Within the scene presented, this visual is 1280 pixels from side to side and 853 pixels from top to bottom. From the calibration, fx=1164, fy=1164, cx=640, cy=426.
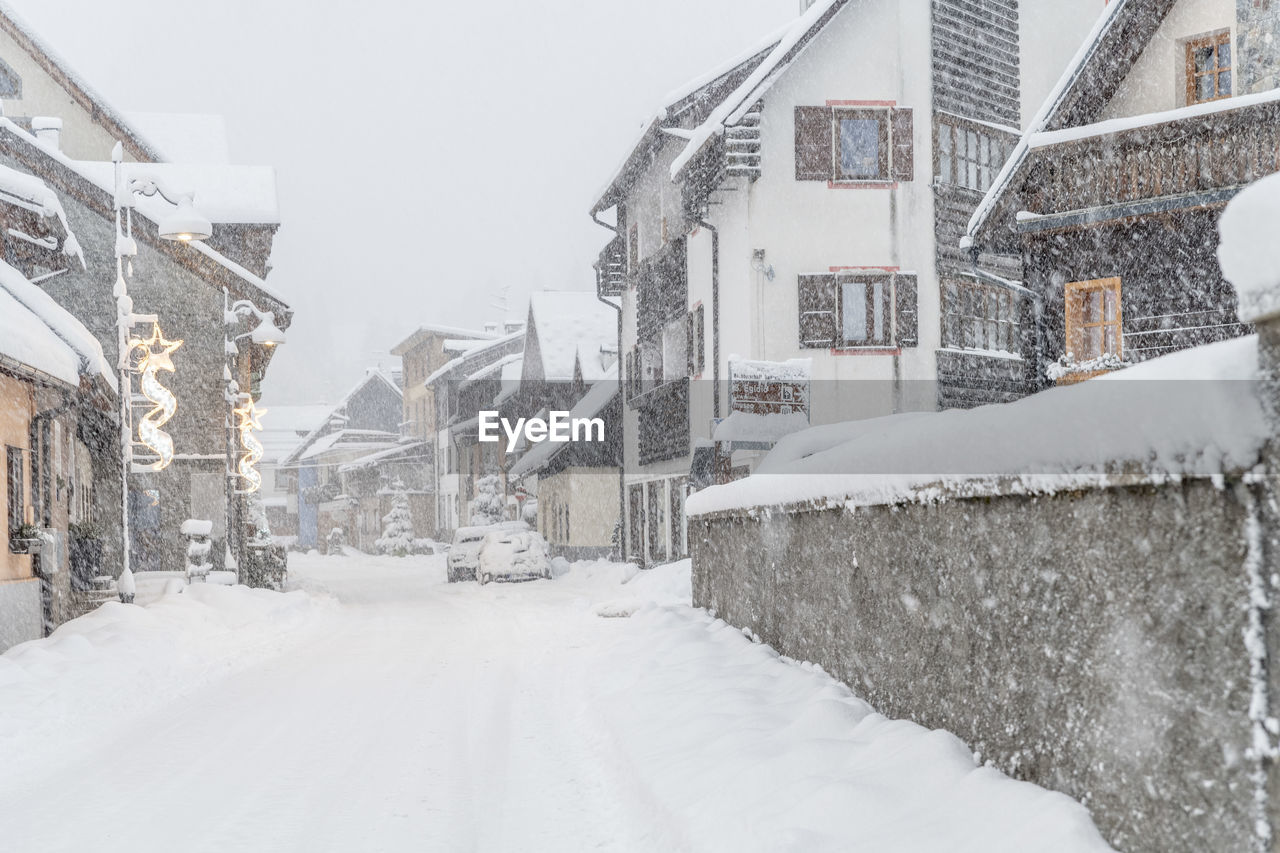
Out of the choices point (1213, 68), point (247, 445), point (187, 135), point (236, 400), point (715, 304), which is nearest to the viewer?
point (1213, 68)

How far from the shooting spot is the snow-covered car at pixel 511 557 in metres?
27.8

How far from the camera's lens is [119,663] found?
36.2ft

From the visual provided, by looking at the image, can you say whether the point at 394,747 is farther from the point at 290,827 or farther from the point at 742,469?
the point at 742,469

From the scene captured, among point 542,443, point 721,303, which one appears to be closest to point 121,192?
point 721,303

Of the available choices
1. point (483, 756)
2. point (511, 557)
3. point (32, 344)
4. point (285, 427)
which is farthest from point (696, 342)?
point (285, 427)

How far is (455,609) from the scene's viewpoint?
2020 centimetres

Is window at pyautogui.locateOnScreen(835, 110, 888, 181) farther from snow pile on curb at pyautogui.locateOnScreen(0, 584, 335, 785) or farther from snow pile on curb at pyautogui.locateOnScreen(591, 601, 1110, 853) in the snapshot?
snow pile on curb at pyautogui.locateOnScreen(591, 601, 1110, 853)

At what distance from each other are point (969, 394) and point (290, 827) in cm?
1910

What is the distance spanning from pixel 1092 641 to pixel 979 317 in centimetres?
2002

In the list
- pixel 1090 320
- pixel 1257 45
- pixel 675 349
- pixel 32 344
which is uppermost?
pixel 1257 45

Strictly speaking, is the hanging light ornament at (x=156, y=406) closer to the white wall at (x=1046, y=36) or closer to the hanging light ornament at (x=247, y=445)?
the hanging light ornament at (x=247, y=445)

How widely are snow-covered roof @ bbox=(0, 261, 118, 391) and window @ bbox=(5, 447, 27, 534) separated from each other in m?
1.07

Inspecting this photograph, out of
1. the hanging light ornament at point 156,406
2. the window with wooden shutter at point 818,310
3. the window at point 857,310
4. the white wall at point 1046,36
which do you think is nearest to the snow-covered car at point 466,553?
the window with wooden shutter at point 818,310

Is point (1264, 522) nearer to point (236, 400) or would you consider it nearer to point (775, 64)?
point (775, 64)
